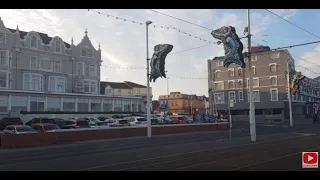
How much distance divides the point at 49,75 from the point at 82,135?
34087 mm

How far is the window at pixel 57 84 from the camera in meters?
65.5

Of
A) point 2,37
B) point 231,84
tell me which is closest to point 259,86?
point 231,84

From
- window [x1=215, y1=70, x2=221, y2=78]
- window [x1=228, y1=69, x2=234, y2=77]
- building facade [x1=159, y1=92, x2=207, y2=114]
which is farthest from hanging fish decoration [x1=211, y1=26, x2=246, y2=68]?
building facade [x1=159, y1=92, x2=207, y2=114]

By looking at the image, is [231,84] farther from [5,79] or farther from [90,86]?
[5,79]

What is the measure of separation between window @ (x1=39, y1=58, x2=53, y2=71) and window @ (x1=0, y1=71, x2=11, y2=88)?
6.57m

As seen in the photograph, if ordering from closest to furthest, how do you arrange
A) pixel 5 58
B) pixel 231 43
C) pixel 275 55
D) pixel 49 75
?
pixel 231 43 < pixel 5 58 < pixel 49 75 < pixel 275 55

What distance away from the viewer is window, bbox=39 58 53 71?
64.3 metres

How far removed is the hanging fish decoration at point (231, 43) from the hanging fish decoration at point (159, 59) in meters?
7.53

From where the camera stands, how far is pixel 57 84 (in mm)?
66438

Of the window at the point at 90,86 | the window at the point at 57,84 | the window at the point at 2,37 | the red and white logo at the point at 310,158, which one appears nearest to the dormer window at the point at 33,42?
the window at the point at 2,37

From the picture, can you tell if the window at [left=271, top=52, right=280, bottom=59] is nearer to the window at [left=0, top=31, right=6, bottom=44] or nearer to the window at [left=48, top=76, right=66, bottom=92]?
the window at [left=48, top=76, right=66, bottom=92]

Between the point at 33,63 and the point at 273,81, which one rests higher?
the point at 33,63

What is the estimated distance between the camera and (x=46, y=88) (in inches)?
2530
